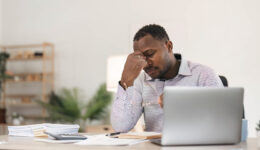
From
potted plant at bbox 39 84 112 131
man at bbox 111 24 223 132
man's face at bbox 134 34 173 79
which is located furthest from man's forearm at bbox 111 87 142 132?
potted plant at bbox 39 84 112 131

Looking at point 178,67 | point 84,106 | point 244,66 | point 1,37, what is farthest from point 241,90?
point 1,37

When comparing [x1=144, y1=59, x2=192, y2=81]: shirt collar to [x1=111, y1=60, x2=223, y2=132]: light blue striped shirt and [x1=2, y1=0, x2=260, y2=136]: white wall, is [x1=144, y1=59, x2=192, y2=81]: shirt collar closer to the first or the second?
[x1=111, y1=60, x2=223, y2=132]: light blue striped shirt

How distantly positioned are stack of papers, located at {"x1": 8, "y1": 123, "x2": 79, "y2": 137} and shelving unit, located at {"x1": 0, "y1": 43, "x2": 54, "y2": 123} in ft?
13.9

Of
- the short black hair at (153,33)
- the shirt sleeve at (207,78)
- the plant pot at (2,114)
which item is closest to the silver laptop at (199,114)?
the shirt sleeve at (207,78)

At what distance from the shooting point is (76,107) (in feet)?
19.4

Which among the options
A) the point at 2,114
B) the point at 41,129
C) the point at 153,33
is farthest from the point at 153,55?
the point at 2,114

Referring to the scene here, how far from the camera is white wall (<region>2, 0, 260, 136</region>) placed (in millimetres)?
5188

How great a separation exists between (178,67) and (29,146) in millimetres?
956

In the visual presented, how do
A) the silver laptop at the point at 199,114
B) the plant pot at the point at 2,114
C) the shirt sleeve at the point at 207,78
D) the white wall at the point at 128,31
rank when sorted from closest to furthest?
1. the silver laptop at the point at 199,114
2. the shirt sleeve at the point at 207,78
3. the white wall at the point at 128,31
4. the plant pot at the point at 2,114

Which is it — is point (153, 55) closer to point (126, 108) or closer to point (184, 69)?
point (184, 69)

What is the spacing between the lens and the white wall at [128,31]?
519cm

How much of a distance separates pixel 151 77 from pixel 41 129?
2.02 ft

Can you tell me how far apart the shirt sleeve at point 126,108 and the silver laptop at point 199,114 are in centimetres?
65

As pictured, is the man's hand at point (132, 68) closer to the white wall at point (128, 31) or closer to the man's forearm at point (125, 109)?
the man's forearm at point (125, 109)
